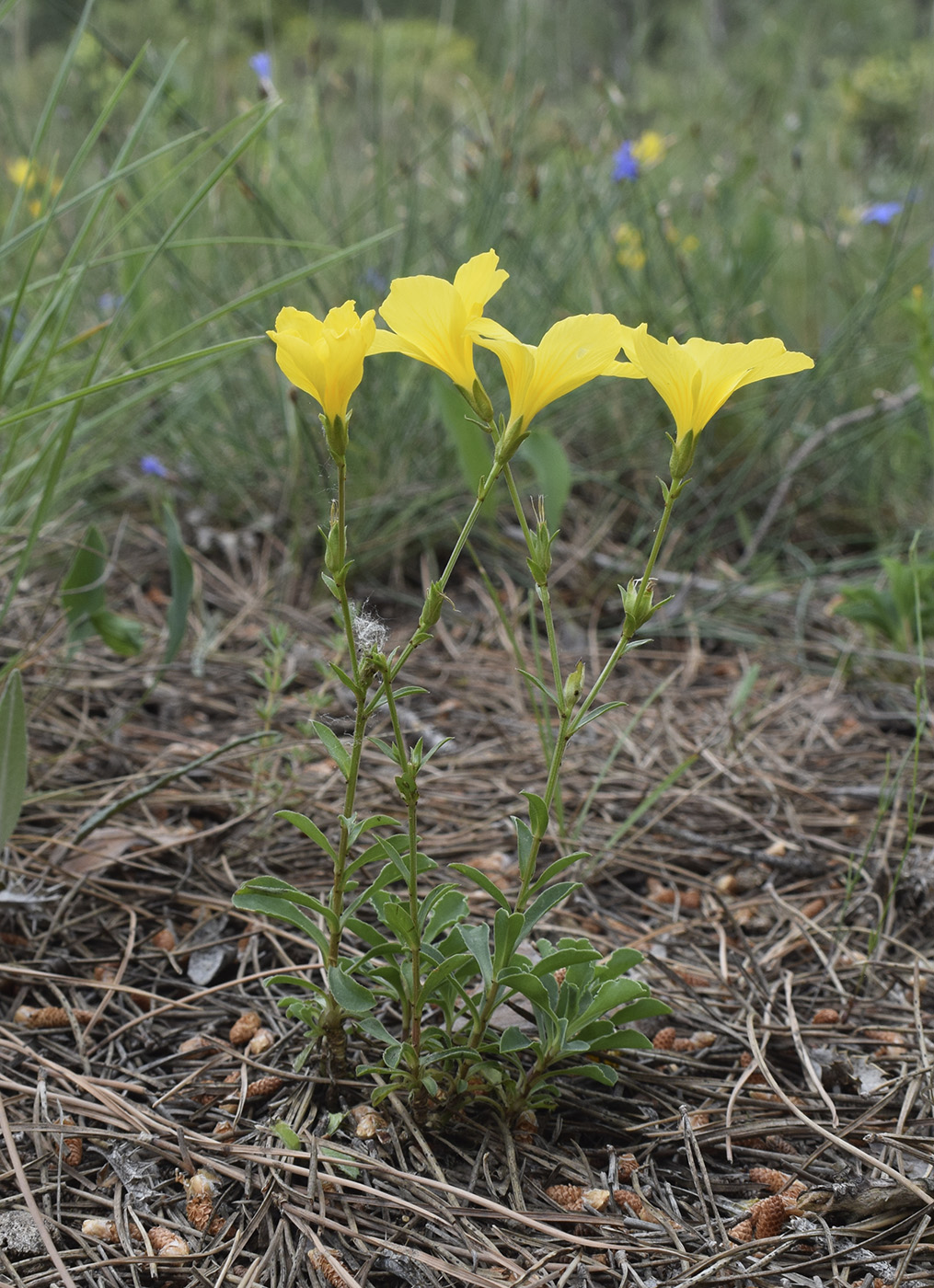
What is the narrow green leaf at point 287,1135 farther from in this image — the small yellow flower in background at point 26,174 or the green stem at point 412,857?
the small yellow flower in background at point 26,174

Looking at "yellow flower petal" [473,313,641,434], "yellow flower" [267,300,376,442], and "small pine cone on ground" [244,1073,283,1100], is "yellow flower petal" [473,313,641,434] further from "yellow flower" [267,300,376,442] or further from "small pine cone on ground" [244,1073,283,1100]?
"small pine cone on ground" [244,1073,283,1100]

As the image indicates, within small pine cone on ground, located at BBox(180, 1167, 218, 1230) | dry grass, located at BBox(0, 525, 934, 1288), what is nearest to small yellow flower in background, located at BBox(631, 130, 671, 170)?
dry grass, located at BBox(0, 525, 934, 1288)

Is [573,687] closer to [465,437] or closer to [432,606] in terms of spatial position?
[432,606]

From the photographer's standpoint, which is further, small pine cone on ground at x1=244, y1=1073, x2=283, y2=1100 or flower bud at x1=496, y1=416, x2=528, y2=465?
small pine cone on ground at x1=244, y1=1073, x2=283, y2=1100

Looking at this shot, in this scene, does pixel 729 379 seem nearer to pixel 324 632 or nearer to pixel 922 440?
pixel 324 632

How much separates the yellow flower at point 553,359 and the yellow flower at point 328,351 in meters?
0.08

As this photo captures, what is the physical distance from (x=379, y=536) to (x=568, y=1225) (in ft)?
4.40

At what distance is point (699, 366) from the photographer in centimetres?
66

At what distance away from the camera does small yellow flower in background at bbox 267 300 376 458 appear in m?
0.62

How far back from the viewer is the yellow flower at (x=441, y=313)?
0.63m

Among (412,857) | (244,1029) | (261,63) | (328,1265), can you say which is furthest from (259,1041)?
(261,63)

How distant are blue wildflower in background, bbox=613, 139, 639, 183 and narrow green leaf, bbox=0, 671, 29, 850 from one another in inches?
82.1

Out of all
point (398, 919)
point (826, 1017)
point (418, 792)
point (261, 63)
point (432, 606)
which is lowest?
point (826, 1017)

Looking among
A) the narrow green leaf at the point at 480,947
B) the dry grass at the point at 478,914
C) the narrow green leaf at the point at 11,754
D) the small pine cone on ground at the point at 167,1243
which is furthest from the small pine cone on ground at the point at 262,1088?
the narrow green leaf at the point at 11,754
